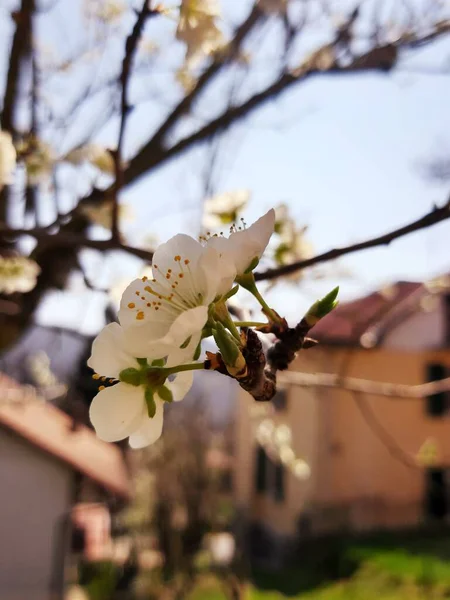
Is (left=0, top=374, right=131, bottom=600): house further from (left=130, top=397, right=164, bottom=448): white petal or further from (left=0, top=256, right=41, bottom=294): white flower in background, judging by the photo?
(left=130, top=397, right=164, bottom=448): white petal

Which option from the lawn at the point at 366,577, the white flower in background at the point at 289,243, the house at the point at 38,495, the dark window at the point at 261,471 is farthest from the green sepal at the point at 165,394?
the dark window at the point at 261,471

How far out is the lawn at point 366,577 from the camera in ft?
19.7

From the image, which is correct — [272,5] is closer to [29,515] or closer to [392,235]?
[392,235]

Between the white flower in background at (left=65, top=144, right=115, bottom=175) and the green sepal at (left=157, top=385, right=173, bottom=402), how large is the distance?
1.23 metres

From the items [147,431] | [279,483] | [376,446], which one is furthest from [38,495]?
[279,483]

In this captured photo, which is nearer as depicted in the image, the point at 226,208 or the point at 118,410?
the point at 118,410

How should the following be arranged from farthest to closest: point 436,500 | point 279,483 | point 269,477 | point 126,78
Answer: point 269,477 → point 279,483 → point 436,500 → point 126,78

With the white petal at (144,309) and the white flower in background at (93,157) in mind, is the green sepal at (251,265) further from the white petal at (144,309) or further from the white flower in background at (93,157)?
the white flower in background at (93,157)

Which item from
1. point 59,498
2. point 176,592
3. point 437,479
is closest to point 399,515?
point 437,479

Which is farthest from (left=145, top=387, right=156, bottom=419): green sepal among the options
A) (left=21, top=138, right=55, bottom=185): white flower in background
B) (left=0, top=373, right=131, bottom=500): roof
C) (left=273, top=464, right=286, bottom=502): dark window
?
(left=273, top=464, right=286, bottom=502): dark window

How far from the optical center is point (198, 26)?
1.02m

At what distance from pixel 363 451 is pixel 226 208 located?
8.11 meters

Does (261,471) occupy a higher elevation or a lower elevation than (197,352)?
lower

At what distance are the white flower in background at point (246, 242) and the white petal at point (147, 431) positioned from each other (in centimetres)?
18
